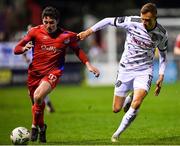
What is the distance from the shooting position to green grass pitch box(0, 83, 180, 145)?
47.2 feet

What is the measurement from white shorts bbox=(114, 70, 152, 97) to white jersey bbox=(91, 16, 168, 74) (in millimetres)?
115

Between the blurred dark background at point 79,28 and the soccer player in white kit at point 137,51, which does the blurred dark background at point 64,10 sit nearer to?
the blurred dark background at point 79,28

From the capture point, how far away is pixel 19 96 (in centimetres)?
2764

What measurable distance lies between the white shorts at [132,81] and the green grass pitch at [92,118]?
3.18 feet

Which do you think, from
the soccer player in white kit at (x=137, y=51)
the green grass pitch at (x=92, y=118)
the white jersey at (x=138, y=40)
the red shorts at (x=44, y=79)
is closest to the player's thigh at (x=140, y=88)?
the soccer player in white kit at (x=137, y=51)

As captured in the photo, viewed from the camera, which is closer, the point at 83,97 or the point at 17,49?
the point at 17,49

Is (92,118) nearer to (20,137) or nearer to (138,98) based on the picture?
(138,98)

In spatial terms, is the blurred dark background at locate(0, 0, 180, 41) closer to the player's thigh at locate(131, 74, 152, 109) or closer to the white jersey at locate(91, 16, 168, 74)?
the white jersey at locate(91, 16, 168, 74)

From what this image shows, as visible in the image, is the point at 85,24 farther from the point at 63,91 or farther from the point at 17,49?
the point at 17,49

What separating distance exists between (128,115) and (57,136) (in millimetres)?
2206

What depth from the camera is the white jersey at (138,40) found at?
541 inches

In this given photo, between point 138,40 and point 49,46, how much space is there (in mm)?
1693

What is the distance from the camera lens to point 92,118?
19047 mm

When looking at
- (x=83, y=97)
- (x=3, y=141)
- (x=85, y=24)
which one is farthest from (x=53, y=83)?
(x=85, y=24)
